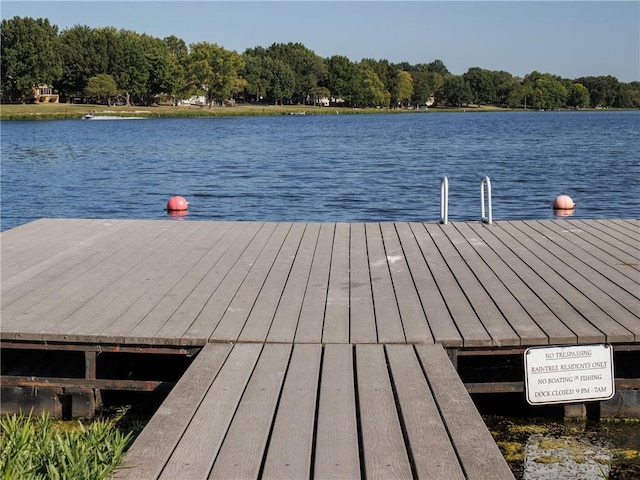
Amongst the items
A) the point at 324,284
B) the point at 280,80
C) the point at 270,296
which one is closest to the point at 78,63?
the point at 280,80

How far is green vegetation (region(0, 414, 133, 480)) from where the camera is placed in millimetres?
3344

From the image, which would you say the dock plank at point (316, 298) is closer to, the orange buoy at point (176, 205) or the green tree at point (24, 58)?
the orange buoy at point (176, 205)

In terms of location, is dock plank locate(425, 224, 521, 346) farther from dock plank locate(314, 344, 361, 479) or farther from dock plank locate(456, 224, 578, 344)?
dock plank locate(314, 344, 361, 479)

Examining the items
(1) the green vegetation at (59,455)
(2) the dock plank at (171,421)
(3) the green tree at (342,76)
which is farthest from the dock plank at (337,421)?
(3) the green tree at (342,76)

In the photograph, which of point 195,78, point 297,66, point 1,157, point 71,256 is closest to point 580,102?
point 297,66

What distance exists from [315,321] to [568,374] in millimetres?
1806

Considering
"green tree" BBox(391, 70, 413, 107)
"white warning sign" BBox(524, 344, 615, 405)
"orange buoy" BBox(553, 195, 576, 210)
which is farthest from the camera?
"green tree" BBox(391, 70, 413, 107)

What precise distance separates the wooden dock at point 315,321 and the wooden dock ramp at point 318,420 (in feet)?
0.04

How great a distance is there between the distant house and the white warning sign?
97921mm

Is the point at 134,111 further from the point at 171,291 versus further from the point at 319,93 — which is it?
the point at 171,291

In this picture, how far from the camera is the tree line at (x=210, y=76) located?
9256 cm

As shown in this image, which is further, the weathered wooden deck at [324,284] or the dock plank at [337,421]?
the weathered wooden deck at [324,284]

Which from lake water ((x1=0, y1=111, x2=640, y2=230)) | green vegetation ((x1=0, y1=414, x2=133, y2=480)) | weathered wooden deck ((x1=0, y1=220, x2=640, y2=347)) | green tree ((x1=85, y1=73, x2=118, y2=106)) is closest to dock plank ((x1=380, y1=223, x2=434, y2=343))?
weathered wooden deck ((x1=0, y1=220, x2=640, y2=347))

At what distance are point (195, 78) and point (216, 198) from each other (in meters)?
86.4
